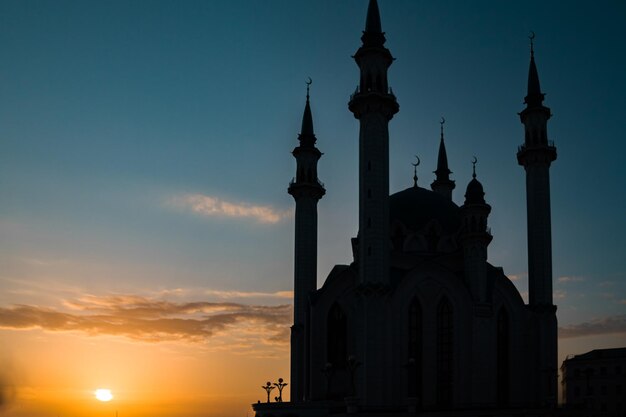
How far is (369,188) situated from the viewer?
60.6 metres

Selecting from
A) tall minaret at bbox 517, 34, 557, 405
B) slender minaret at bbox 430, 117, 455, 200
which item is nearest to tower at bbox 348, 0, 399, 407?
tall minaret at bbox 517, 34, 557, 405

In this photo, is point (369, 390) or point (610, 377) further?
point (610, 377)

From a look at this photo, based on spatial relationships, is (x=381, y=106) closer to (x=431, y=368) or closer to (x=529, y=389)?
(x=431, y=368)

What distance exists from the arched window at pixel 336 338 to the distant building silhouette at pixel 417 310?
0.09 metres

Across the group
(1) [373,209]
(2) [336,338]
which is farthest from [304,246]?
(1) [373,209]

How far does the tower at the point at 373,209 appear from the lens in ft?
188

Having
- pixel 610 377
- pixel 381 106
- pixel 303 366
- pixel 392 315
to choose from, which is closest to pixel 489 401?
pixel 392 315

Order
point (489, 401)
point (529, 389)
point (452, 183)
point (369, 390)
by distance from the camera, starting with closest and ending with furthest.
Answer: point (369, 390) → point (489, 401) → point (529, 389) → point (452, 183)

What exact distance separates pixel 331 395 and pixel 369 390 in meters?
8.12

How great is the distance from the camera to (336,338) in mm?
65812

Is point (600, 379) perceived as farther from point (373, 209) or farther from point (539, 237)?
point (373, 209)

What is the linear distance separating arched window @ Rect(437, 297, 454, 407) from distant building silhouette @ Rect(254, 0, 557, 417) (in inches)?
3.2

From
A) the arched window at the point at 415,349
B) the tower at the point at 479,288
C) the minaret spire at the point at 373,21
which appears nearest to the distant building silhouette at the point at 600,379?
the tower at the point at 479,288

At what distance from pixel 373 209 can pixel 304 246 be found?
14291mm
